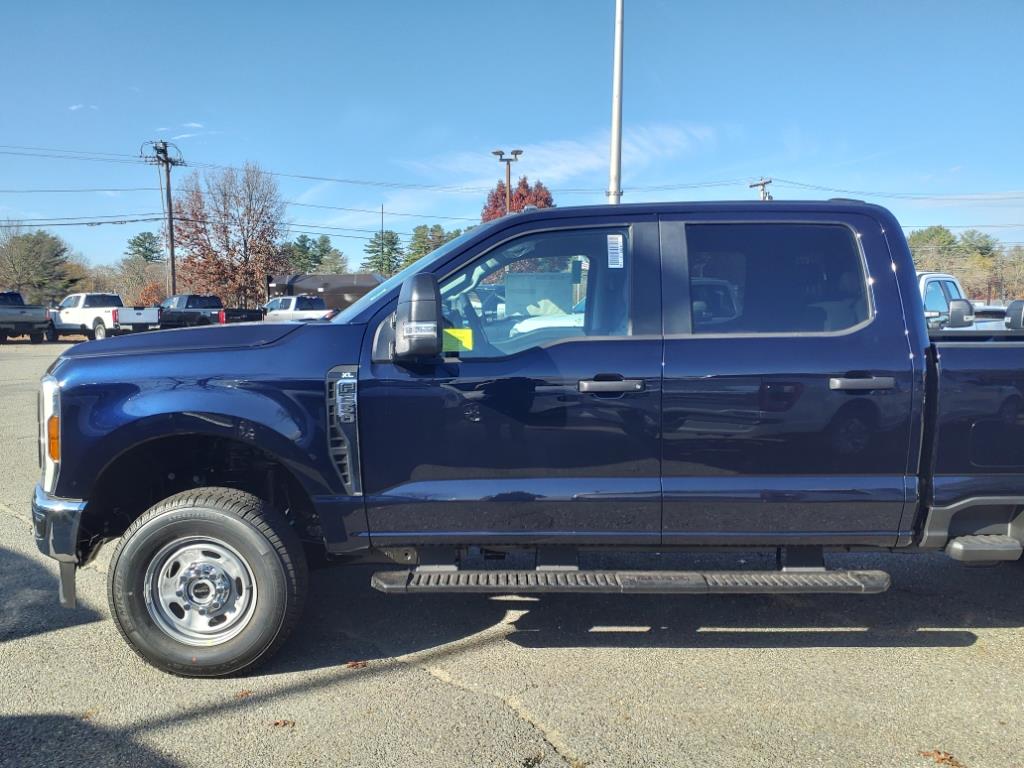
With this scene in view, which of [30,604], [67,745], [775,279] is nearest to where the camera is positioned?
[67,745]

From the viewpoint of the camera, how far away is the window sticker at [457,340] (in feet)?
10.6

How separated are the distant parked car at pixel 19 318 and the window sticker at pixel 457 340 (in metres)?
29.9

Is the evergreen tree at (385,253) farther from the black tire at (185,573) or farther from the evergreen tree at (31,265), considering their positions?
the black tire at (185,573)

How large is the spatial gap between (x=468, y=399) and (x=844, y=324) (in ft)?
5.73

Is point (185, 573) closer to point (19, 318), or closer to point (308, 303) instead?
point (19, 318)

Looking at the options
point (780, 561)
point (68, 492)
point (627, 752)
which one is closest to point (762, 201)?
point (780, 561)

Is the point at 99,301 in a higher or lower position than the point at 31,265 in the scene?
lower

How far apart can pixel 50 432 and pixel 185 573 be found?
2.85 ft

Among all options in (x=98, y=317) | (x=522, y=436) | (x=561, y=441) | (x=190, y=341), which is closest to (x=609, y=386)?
(x=561, y=441)

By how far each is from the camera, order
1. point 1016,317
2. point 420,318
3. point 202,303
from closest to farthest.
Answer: point 420,318 → point 1016,317 → point 202,303

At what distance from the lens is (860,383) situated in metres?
3.13

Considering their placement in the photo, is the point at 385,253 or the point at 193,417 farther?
the point at 385,253

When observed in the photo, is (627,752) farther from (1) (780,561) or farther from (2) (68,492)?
(2) (68,492)

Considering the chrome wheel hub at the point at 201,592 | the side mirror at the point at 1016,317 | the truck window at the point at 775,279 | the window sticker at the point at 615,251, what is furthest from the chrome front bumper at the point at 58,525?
the side mirror at the point at 1016,317
